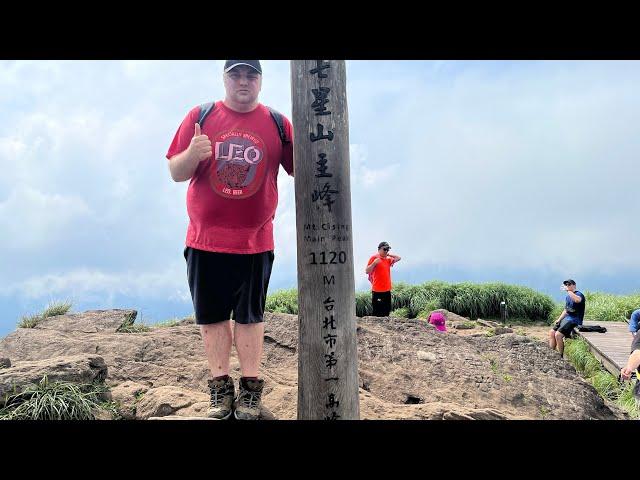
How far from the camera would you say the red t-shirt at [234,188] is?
3.37m

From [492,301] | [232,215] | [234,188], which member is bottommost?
[492,301]

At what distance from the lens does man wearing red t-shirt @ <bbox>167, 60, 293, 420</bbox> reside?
11.1 ft

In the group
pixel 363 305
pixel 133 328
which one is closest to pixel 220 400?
pixel 133 328

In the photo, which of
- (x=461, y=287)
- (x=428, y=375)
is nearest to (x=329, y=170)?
(x=428, y=375)

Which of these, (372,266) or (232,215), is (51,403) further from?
(372,266)

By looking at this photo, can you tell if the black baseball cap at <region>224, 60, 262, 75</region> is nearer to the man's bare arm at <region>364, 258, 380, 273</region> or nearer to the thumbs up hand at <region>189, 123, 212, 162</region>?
the thumbs up hand at <region>189, 123, 212, 162</region>

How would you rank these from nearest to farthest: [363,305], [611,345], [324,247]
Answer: [324,247], [611,345], [363,305]

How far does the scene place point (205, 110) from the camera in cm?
350

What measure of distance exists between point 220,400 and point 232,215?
1.27 metres

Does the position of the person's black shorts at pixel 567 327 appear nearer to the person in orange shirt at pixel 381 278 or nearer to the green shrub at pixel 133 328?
the person in orange shirt at pixel 381 278

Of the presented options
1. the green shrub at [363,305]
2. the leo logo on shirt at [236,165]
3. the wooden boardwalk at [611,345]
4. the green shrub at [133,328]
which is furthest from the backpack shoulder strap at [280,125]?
the green shrub at [363,305]

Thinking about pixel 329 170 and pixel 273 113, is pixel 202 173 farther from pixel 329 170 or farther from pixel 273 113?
pixel 329 170
